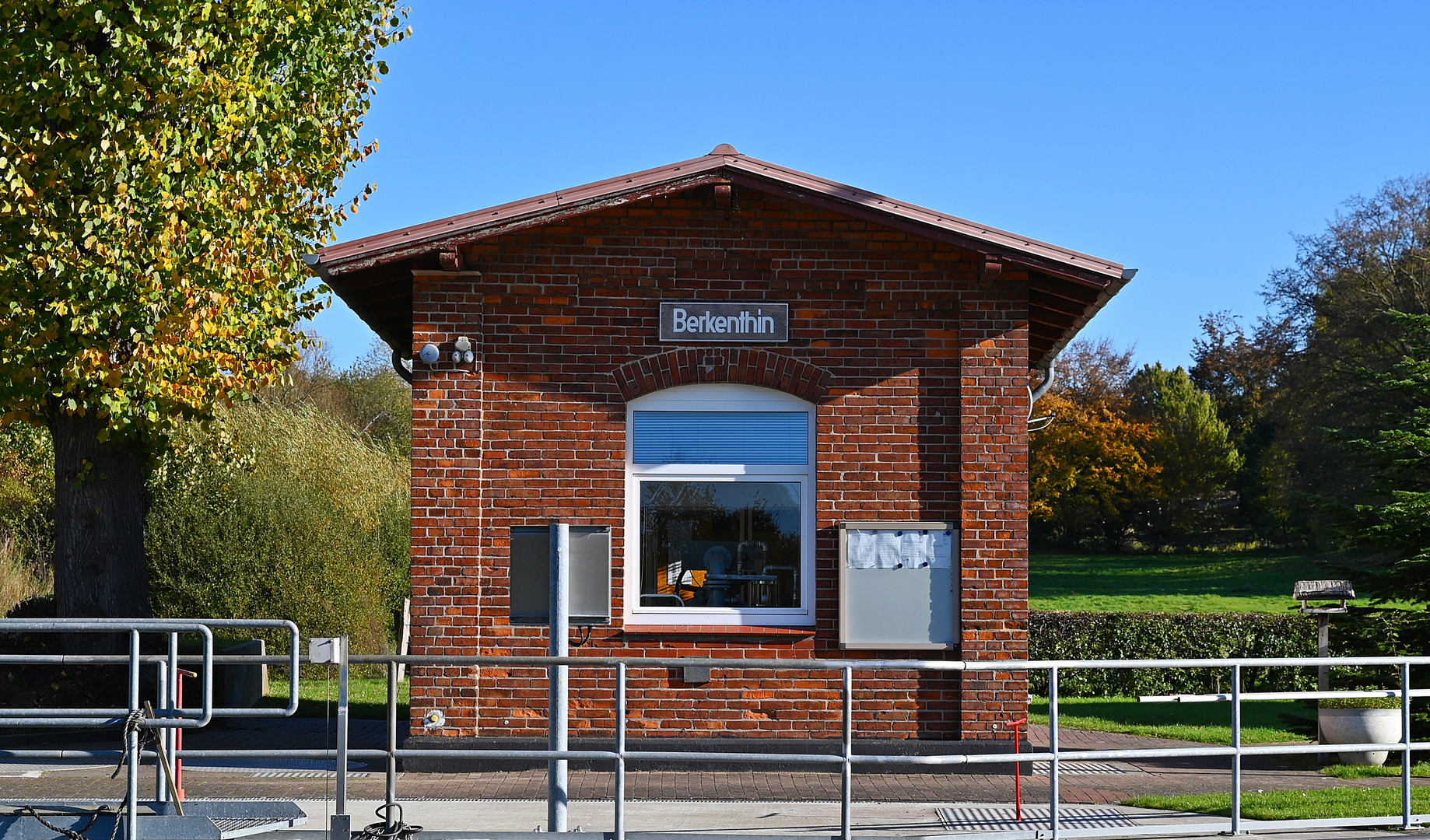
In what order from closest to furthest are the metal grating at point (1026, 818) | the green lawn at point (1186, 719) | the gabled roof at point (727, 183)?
1. the metal grating at point (1026, 818)
2. the gabled roof at point (727, 183)
3. the green lawn at point (1186, 719)

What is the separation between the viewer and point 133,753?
23.8 ft

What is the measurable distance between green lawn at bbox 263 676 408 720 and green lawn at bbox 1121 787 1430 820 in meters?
8.41

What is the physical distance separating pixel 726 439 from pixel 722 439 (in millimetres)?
34

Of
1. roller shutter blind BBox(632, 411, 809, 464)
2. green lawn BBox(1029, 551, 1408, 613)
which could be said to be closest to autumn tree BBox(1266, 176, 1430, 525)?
green lawn BBox(1029, 551, 1408, 613)

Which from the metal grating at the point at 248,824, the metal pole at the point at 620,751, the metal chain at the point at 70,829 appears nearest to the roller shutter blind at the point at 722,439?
the metal pole at the point at 620,751

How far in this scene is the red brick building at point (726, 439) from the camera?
35.3 ft

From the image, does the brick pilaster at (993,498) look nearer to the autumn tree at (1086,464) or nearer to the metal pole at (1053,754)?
the metal pole at (1053,754)

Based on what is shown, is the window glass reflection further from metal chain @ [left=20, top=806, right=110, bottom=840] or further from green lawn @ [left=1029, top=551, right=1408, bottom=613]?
green lawn @ [left=1029, top=551, right=1408, bottom=613]

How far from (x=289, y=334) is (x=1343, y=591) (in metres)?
11.3

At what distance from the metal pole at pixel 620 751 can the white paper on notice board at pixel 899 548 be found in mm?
3746

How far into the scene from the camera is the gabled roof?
10500mm

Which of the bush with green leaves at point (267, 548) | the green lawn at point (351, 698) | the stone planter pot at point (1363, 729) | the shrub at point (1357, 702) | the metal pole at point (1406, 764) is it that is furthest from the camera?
the bush with green leaves at point (267, 548)

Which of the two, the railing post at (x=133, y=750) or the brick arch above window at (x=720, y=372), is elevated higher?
the brick arch above window at (x=720, y=372)

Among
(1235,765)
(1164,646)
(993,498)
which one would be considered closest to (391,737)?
(1235,765)
